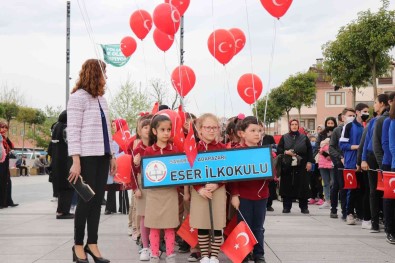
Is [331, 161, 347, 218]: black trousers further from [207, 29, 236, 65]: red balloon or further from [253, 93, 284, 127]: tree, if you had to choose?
[253, 93, 284, 127]: tree

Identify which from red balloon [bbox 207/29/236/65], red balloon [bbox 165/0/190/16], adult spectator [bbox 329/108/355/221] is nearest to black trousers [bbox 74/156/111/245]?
red balloon [bbox 165/0/190/16]

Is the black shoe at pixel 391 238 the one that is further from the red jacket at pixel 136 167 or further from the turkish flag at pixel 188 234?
the red jacket at pixel 136 167

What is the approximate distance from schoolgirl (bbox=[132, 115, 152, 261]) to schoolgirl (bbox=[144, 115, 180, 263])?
1.11 ft

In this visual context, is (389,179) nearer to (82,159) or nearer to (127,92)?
(82,159)

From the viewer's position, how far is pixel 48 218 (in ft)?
33.0

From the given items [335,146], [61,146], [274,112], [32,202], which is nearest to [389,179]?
[335,146]

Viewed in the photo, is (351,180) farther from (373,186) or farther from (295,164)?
(295,164)

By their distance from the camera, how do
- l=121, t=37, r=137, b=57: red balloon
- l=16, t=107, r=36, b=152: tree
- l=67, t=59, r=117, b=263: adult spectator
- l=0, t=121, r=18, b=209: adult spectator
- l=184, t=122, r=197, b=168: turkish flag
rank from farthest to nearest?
l=16, t=107, r=36, b=152: tree → l=0, t=121, r=18, b=209: adult spectator → l=121, t=37, r=137, b=57: red balloon → l=67, t=59, r=117, b=263: adult spectator → l=184, t=122, r=197, b=168: turkish flag

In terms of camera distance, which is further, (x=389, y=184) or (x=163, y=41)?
(x=163, y=41)

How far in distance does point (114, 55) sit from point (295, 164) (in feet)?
14.4

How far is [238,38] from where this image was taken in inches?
348

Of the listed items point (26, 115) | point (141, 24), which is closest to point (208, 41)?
point (141, 24)

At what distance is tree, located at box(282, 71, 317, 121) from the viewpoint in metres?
61.8

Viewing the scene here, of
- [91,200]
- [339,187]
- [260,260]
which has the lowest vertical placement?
[260,260]
